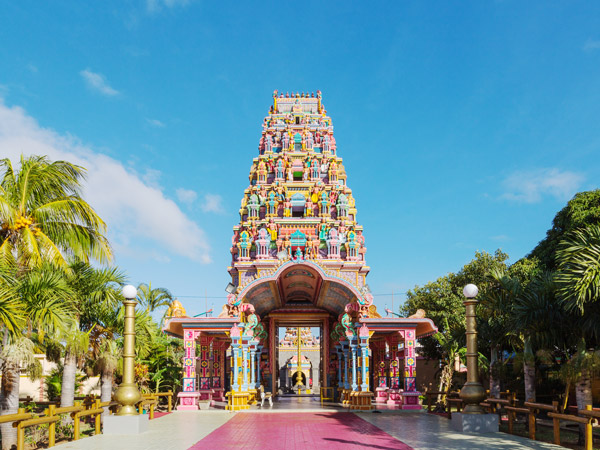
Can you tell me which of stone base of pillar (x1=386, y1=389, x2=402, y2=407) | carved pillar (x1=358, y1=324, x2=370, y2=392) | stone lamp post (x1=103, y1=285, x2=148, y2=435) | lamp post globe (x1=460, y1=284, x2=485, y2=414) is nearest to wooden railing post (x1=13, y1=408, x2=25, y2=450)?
stone lamp post (x1=103, y1=285, x2=148, y2=435)

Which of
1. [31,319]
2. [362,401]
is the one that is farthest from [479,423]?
[31,319]

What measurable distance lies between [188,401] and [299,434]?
8983 millimetres

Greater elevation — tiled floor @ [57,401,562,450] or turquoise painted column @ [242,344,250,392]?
turquoise painted column @ [242,344,250,392]

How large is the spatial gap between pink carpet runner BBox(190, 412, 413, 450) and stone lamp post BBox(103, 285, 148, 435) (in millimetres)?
1562

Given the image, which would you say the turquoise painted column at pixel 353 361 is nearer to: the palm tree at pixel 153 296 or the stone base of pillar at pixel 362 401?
the stone base of pillar at pixel 362 401

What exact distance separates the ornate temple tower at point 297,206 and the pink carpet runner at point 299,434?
10.8 metres

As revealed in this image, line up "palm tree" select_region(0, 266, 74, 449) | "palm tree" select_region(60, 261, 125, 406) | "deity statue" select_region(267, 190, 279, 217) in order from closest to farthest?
"palm tree" select_region(0, 266, 74, 449) < "palm tree" select_region(60, 261, 125, 406) < "deity statue" select_region(267, 190, 279, 217)

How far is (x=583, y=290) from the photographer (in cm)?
1041

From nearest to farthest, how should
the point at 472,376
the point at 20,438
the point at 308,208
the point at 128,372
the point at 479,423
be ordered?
the point at 20,438 < the point at 479,423 < the point at 472,376 < the point at 128,372 < the point at 308,208

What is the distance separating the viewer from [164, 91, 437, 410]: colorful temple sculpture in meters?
20.8

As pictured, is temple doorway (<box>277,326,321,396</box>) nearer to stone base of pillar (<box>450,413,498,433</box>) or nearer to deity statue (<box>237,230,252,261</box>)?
deity statue (<box>237,230,252,261</box>)

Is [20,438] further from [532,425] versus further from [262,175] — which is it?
[262,175]

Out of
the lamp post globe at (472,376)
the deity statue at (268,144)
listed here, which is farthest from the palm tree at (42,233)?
the deity statue at (268,144)

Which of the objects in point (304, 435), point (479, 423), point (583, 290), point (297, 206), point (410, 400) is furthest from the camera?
point (297, 206)
